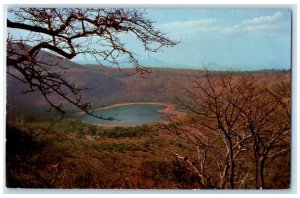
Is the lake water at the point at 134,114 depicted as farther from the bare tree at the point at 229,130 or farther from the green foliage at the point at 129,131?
the bare tree at the point at 229,130

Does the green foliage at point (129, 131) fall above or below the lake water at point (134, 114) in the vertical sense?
below

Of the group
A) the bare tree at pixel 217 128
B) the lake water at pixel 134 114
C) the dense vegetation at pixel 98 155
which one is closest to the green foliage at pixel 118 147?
the dense vegetation at pixel 98 155

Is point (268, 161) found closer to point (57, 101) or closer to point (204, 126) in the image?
point (204, 126)

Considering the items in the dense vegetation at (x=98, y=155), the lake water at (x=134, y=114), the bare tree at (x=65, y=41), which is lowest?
the dense vegetation at (x=98, y=155)

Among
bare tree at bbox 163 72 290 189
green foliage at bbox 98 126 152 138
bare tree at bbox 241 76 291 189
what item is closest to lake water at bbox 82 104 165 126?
green foliage at bbox 98 126 152 138

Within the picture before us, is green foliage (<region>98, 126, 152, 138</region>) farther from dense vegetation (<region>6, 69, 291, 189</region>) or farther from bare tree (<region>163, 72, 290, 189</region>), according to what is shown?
bare tree (<region>163, 72, 290, 189</region>)
